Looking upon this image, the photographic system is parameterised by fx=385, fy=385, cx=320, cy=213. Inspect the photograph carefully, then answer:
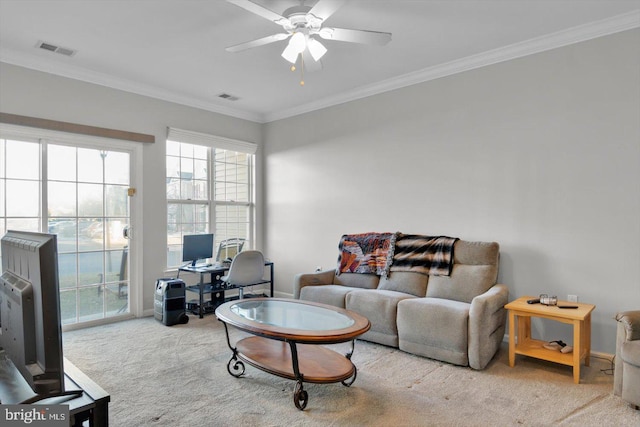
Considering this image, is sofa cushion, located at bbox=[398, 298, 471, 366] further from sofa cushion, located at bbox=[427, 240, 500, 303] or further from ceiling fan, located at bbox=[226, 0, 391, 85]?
ceiling fan, located at bbox=[226, 0, 391, 85]

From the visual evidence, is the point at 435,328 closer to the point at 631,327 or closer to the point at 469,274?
the point at 469,274

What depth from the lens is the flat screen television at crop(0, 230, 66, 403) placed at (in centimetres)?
96

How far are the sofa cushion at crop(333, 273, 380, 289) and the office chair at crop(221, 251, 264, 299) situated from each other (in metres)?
0.96

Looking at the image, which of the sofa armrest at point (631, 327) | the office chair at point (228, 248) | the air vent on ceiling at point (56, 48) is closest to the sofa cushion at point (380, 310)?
the sofa armrest at point (631, 327)

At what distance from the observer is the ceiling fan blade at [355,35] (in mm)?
2682

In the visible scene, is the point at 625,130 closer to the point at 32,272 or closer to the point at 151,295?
the point at 32,272

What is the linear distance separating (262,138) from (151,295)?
2.81 meters

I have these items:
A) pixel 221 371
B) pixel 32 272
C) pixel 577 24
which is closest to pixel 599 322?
pixel 577 24

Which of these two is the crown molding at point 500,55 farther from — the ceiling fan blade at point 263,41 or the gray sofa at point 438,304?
the ceiling fan blade at point 263,41

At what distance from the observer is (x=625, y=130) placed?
3.16 meters

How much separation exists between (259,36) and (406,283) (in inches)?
109

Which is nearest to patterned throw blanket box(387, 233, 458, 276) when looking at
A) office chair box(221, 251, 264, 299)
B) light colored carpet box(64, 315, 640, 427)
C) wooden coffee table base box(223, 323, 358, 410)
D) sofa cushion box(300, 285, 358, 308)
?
sofa cushion box(300, 285, 358, 308)

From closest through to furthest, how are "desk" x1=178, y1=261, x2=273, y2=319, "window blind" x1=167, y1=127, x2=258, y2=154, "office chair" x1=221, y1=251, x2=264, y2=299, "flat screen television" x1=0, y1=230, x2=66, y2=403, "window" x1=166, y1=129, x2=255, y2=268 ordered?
"flat screen television" x1=0, y1=230, x2=66, y2=403
"office chair" x1=221, y1=251, x2=264, y2=299
"desk" x1=178, y1=261, x2=273, y2=319
"window blind" x1=167, y1=127, x2=258, y2=154
"window" x1=166, y1=129, x2=255, y2=268

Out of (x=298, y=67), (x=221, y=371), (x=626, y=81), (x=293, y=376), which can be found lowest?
(x=221, y=371)
